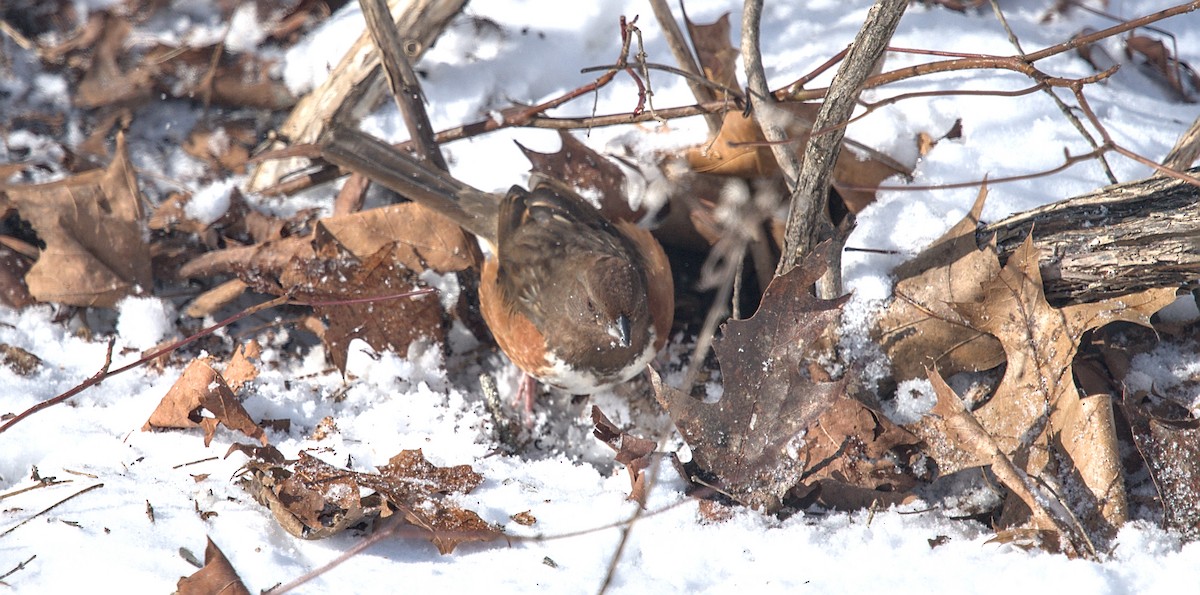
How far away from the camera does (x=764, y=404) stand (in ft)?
8.55

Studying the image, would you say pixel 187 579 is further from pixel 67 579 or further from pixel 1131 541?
pixel 1131 541

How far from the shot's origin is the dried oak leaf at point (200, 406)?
2836 millimetres

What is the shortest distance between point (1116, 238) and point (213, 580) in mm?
2727

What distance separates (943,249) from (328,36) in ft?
10.8

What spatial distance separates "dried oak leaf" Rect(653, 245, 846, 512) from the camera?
8.42ft

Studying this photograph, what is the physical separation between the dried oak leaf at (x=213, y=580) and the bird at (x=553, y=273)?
1475 mm

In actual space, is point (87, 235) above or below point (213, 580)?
above

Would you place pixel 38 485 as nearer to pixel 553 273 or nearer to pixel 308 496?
pixel 308 496

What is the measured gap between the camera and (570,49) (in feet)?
14.0

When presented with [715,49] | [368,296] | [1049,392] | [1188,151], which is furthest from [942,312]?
[368,296]

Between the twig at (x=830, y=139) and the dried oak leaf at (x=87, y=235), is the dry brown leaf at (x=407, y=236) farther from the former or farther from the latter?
the twig at (x=830, y=139)

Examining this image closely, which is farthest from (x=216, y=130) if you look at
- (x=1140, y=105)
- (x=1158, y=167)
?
(x=1140, y=105)

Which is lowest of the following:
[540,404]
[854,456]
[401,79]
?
[540,404]

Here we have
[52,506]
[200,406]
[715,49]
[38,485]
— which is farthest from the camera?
[715,49]
